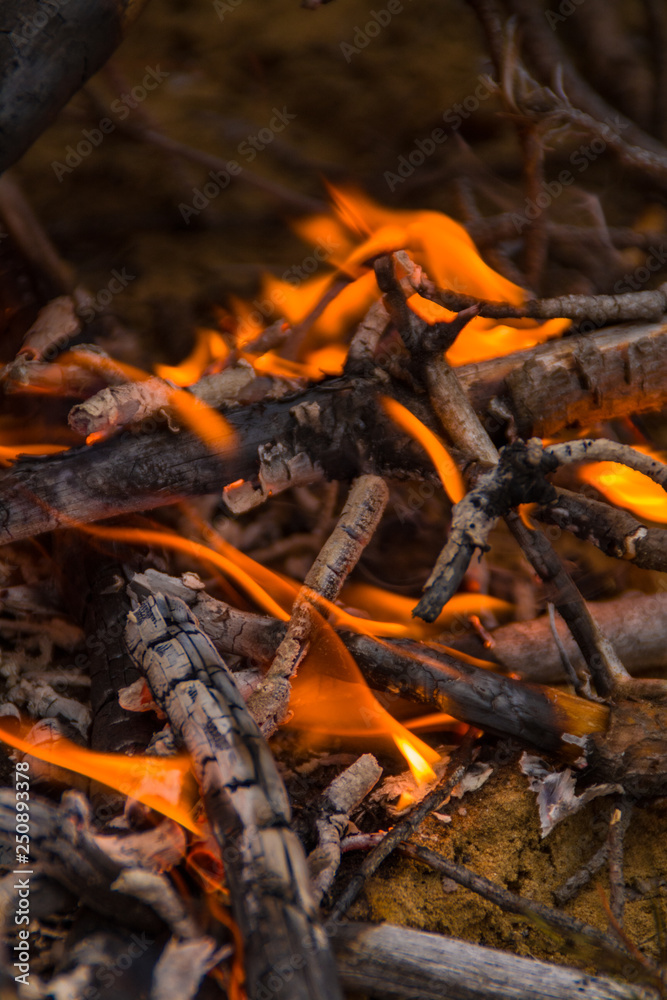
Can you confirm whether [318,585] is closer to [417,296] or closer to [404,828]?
[404,828]

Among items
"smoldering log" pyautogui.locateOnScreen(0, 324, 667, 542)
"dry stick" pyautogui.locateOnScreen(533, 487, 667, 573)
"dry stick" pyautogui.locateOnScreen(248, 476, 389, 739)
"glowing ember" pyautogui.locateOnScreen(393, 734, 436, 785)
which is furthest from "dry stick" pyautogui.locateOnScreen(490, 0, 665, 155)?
"glowing ember" pyautogui.locateOnScreen(393, 734, 436, 785)

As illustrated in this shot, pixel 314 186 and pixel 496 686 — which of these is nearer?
pixel 496 686

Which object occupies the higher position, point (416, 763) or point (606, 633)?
point (416, 763)

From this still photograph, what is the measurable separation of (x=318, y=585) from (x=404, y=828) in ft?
2.56

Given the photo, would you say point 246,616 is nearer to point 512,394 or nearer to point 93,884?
point 93,884

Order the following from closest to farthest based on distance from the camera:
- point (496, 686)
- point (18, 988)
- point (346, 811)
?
point (18, 988), point (346, 811), point (496, 686)

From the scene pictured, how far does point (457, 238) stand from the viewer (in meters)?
2.84

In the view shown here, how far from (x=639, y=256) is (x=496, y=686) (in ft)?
8.99

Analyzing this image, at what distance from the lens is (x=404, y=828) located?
1.82 m

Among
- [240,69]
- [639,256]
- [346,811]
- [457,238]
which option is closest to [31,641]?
[346,811]

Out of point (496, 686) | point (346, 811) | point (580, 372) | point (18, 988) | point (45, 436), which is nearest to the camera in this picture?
point (18, 988)

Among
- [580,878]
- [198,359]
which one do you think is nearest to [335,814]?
[580,878]

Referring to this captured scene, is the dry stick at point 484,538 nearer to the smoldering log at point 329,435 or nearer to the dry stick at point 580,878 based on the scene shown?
the smoldering log at point 329,435

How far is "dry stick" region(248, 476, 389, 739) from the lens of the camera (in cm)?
191
